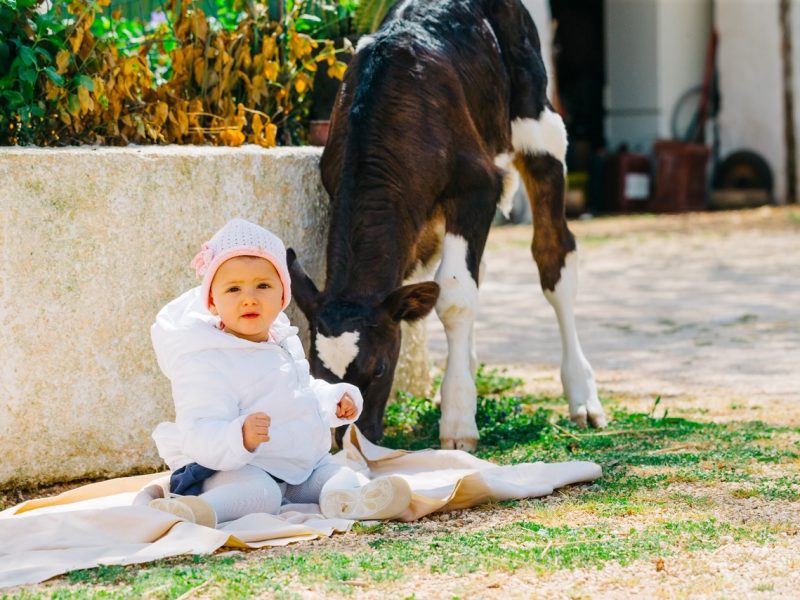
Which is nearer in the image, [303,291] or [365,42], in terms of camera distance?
[303,291]

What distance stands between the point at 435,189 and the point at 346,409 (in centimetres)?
140

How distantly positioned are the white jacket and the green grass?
0.40 m

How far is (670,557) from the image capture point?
363cm

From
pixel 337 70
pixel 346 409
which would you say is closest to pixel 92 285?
pixel 346 409

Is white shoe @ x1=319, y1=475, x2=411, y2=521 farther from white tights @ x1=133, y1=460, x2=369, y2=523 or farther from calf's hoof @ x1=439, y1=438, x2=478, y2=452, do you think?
calf's hoof @ x1=439, y1=438, x2=478, y2=452

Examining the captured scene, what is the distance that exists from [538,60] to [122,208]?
2.46m

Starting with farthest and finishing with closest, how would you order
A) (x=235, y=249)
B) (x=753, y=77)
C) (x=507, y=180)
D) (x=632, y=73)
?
(x=632, y=73) → (x=753, y=77) → (x=507, y=180) → (x=235, y=249)

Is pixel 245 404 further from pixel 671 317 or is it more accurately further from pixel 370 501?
pixel 671 317

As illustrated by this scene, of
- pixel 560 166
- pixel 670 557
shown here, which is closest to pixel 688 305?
pixel 560 166

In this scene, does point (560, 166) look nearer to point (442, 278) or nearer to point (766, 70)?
point (442, 278)

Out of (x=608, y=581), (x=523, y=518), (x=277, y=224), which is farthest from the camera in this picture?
(x=277, y=224)

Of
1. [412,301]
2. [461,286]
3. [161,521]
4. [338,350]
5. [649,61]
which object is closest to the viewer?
[161,521]

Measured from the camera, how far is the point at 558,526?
4098 millimetres

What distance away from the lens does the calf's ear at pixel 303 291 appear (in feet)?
16.7
